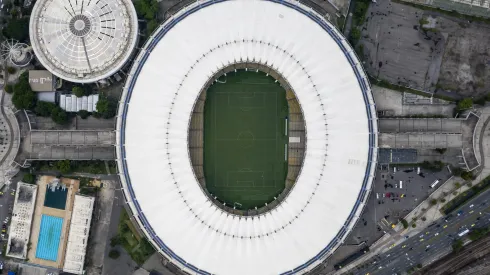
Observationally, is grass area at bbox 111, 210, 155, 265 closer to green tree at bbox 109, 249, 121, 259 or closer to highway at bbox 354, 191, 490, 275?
green tree at bbox 109, 249, 121, 259

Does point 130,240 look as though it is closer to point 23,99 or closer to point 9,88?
point 23,99

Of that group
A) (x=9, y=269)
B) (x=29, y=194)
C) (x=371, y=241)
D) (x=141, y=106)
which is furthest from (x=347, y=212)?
(x=9, y=269)

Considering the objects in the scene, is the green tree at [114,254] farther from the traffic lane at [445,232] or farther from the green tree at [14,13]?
the traffic lane at [445,232]

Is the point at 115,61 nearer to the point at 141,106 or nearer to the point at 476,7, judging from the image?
the point at 141,106

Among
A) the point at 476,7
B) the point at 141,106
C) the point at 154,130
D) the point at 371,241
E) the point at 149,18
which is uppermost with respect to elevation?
the point at 476,7

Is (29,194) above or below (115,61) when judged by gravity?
below

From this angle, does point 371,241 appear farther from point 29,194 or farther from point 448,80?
point 29,194

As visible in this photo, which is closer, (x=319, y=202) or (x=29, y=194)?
(x=319, y=202)

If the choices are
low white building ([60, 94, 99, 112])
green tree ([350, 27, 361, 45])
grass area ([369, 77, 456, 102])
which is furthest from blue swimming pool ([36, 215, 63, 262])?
grass area ([369, 77, 456, 102])
